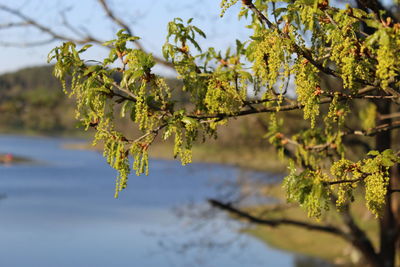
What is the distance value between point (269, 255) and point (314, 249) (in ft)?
7.06

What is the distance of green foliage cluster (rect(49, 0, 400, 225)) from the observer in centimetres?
312

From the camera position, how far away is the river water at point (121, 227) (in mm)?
→ 23844

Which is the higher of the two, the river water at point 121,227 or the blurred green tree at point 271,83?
the blurred green tree at point 271,83

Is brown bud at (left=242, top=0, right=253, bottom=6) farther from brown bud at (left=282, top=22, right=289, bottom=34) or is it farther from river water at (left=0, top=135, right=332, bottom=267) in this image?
river water at (left=0, top=135, right=332, bottom=267)

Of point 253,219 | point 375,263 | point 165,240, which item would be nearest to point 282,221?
point 253,219

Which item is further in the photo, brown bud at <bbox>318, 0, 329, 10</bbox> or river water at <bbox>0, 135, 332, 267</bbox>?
river water at <bbox>0, 135, 332, 267</bbox>

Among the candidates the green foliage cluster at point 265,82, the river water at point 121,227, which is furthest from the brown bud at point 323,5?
the river water at point 121,227

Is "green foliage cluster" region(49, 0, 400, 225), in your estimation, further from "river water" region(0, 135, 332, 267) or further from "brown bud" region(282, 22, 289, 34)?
"river water" region(0, 135, 332, 267)

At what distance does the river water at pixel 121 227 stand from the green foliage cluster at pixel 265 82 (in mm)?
10280

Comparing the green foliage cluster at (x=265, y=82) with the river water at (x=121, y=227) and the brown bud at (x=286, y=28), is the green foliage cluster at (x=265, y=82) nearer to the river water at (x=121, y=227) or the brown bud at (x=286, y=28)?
the brown bud at (x=286, y=28)

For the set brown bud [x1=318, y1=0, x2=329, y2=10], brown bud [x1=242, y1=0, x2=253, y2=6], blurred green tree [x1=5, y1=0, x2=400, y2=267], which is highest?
brown bud [x1=242, y1=0, x2=253, y2=6]

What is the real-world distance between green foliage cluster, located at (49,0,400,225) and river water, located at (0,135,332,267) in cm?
1028

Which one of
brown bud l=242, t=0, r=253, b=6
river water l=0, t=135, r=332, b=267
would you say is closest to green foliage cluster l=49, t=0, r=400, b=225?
brown bud l=242, t=0, r=253, b=6

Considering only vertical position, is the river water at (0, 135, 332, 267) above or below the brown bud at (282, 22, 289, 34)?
below
